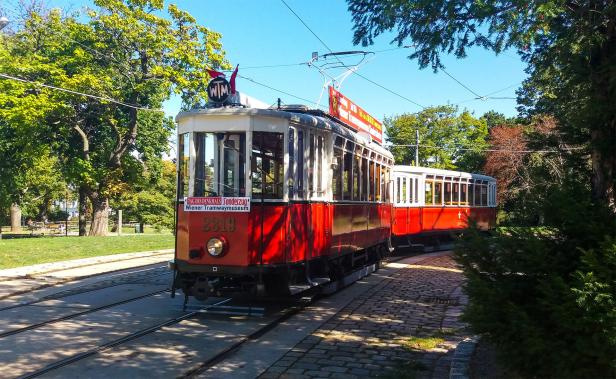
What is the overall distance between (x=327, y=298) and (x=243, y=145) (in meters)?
3.65

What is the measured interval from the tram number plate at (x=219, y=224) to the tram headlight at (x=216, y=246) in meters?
0.15

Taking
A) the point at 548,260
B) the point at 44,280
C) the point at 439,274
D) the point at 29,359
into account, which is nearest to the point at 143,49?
the point at 44,280

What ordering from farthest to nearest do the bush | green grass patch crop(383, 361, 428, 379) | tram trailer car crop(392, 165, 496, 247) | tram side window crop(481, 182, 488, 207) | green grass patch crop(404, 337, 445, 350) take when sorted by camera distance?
1. tram side window crop(481, 182, 488, 207)
2. tram trailer car crop(392, 165, 496, 247)
3. green grass patch crop(404, 337, 445, 350)
4. green grass patch crop(383, 361, 428, 379)
5. the bush

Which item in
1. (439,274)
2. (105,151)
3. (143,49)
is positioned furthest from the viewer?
(105,151)

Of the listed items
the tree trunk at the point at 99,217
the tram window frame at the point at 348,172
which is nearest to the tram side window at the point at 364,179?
the tram window frame at the point at 348,172

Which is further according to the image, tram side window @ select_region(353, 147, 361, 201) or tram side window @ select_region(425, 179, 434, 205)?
tram side window @ select_region(425, 179, 434, 205)

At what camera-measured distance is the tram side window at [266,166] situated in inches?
320

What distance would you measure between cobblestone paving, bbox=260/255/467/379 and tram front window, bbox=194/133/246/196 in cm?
256

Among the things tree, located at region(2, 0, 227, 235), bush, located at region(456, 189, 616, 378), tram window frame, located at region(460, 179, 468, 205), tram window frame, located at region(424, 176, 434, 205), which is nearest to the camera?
bush, located at region(456, 189, 616, 378)

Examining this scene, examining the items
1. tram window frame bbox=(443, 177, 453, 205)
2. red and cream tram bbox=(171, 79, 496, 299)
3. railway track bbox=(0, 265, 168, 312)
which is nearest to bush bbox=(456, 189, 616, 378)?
red and cream tram bbox=(171, 79, 496, 299)

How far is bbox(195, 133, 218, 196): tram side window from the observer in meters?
8.28

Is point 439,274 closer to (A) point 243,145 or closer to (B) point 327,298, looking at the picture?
(B) point 327,298

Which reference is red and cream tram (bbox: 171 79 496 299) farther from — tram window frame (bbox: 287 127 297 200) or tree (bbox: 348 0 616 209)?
tree (bbox: 348 0 616 209)

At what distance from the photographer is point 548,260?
445cm
